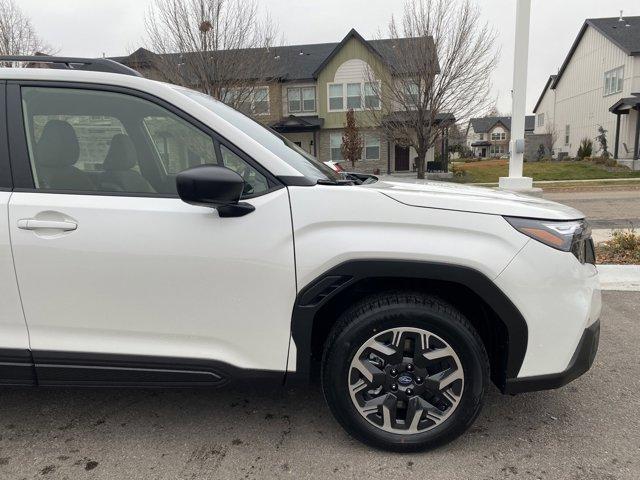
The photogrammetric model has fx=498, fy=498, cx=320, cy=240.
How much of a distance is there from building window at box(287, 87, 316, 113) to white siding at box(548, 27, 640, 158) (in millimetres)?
17695

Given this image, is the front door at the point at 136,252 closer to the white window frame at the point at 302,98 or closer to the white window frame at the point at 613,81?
the white window frame at the point at 302,98

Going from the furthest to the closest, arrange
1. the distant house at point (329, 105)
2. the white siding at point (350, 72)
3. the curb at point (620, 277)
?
the white siding at point (350, 72) < the distant house at point (329, 105) < the curb at point (620, 277)

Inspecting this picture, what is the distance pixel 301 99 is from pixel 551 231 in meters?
28.8

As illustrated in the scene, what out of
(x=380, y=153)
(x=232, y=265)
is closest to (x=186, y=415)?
(x=232, y=265)

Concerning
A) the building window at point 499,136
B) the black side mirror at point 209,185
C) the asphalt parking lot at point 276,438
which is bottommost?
the asphalt parking lot at point 276,438

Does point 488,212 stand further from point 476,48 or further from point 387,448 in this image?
point 476,48

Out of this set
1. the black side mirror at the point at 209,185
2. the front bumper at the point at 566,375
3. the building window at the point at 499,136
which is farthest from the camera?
the building window at the point at 499,136

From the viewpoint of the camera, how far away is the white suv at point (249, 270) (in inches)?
90.7

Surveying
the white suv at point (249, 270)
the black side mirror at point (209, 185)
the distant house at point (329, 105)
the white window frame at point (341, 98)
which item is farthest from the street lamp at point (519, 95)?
the white window frame at point (341, 98)

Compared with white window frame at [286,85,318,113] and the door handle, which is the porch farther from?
the door handle

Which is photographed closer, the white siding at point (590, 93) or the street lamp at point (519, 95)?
the street lamp at point (519, 95)

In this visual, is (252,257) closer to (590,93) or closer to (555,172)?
(555,172)

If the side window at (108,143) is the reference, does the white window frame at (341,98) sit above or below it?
above

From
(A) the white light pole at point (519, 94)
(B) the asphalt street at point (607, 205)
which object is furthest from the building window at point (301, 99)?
(A) the white light pole at point (519, 94)
